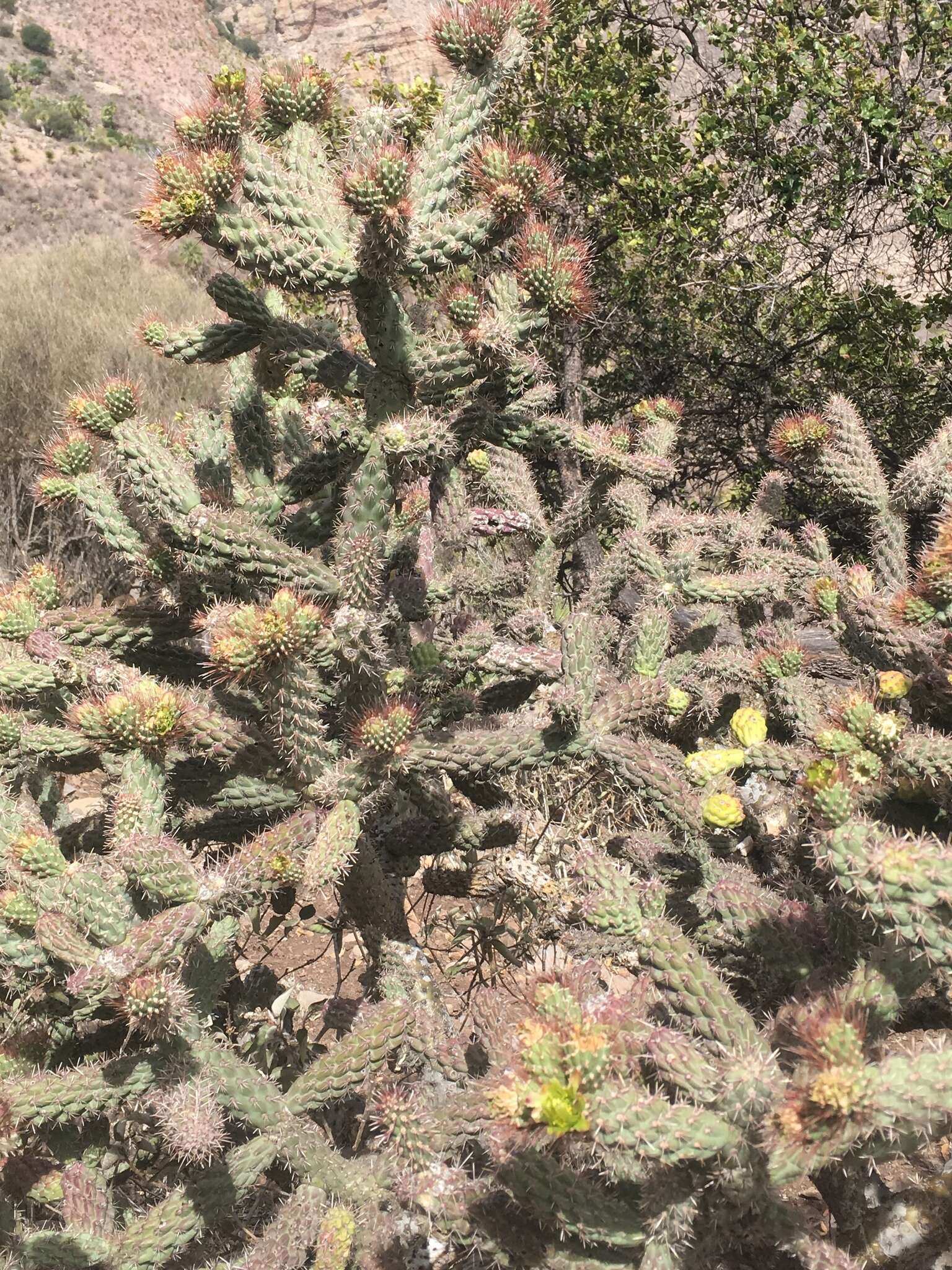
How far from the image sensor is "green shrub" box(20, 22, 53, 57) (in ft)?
122

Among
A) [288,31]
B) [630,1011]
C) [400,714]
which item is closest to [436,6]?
[400,714]

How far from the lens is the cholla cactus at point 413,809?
165 centimetres

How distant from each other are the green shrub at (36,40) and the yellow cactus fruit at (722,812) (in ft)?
150

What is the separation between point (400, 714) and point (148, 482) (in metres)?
0.91

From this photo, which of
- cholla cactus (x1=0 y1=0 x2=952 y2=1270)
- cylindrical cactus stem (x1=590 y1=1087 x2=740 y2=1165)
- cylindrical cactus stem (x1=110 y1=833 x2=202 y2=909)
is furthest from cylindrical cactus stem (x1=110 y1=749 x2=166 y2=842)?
→ cylindrical cactus stem (x1=590 y1=1087 x2=740 y2=1165)

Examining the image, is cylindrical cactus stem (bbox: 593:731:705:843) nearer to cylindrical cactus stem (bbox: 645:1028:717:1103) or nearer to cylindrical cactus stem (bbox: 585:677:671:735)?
cylindrical cactus stem (bbox: 585:677:671:735)

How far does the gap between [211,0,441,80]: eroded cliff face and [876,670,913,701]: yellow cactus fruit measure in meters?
44.2

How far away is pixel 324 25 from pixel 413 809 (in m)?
59.2

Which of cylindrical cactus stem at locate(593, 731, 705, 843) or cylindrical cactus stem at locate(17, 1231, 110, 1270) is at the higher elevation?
cylindrical cactus stem at locate(593, 731, 705, 843)

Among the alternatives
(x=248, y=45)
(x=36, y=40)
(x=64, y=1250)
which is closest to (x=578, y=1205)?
(x=64, y=1250)

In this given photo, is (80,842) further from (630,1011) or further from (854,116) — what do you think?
(854,116)

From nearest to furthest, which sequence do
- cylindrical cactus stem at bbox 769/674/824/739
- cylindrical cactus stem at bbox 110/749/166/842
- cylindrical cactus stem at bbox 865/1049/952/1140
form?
cylindrical cactus stem at bbox 865/1049/952/1140, cylindrical cactus stem at bbox 110/749/166/842, cylindrical cactus stem at bbox 769/674/824/739

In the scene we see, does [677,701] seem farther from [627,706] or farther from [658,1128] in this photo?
[658,1128]

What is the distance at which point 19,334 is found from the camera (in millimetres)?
9039
